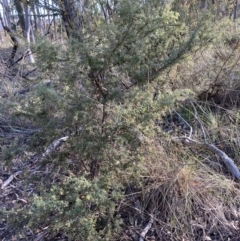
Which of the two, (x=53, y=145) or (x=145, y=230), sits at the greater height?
(x=53, y=145)

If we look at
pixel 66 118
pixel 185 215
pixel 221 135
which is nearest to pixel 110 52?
pixel 66 118

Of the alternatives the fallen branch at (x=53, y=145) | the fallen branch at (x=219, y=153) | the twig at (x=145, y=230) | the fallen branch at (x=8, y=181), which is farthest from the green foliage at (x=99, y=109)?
the fallen branch at (x=8, y=181)

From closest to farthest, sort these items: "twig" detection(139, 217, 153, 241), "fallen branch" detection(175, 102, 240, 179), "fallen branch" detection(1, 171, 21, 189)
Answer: "twig" detection(139, 217, 153, 241)
"fallen branch" detection(175, 102, 240, 179)
"fallen branch" detection(1, 171, 21, 189)

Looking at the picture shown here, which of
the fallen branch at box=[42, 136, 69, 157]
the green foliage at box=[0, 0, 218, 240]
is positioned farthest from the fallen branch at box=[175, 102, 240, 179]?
the fallen branch at box=[42, 136, 69, 157]

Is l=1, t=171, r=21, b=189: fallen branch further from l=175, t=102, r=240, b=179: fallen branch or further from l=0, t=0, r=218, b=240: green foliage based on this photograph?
l=175, t=102, r=240, b=179: fallen branch

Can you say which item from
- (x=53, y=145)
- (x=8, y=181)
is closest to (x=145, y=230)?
(x=53, y=145)

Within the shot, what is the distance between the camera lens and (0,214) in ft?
5.17

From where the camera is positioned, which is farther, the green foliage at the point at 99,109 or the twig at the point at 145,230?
the twig at the point at 145,230

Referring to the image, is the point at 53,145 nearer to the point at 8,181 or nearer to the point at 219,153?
the point at 8,181

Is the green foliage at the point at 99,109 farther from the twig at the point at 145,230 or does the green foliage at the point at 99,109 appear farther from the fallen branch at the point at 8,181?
the fallen branch at the point at 8,181

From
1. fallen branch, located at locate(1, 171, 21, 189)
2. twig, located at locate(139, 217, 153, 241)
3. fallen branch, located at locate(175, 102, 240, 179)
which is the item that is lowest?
twig, located at locate(139, 217, 153, 241)

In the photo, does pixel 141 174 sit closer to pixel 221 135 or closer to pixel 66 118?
pixel 66 118

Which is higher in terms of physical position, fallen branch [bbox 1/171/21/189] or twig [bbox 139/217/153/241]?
fallen branch [bbox 1/171/21/189]

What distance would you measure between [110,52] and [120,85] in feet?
0.84
